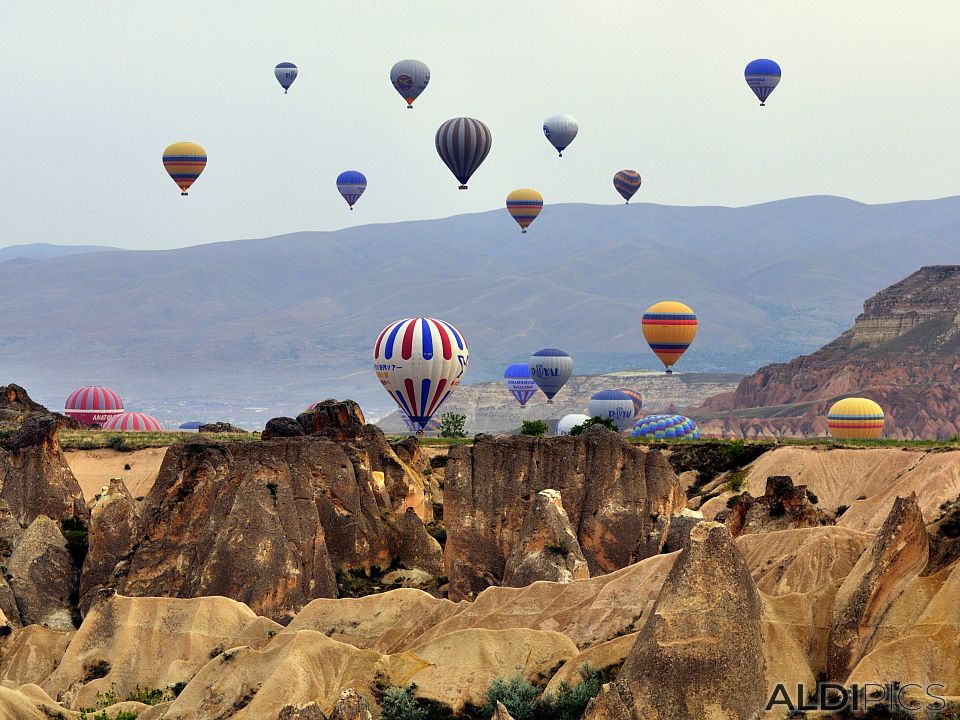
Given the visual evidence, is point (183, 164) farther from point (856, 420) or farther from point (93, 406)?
point (856, 420)

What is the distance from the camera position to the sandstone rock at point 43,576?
74875 mm

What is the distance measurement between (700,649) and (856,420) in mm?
129503

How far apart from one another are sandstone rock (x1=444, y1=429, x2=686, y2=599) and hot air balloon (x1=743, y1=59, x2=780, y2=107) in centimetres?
10969

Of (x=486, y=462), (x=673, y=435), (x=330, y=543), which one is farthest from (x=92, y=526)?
(x=673, y=435)

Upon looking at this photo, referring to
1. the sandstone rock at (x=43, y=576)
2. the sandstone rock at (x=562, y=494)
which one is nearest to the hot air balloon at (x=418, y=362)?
the sandstone rock at (x=562, y=494)

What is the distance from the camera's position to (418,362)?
135 metres

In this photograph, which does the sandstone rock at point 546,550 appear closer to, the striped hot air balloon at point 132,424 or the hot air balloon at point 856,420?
the striped hot air balloon at point 132,424

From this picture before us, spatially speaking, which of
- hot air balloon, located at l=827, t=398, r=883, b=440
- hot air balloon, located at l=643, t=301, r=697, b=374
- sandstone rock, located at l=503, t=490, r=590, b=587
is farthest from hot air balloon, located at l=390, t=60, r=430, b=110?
sandstone rock, located at l=503, t=490, r=590, b=587

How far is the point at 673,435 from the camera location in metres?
162

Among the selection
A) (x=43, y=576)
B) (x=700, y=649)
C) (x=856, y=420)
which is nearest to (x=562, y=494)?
(x=43, y=576)

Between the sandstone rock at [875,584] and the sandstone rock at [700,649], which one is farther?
the sandstone rock at [875,584]

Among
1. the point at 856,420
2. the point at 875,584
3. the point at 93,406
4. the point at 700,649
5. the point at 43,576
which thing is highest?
the point at 93,406

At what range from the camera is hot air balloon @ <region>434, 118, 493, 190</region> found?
153m

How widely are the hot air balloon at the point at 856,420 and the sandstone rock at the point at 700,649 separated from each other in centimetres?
12600
